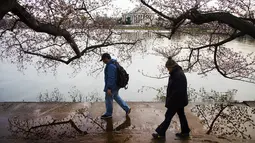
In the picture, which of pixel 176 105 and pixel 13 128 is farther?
pixel 13 128

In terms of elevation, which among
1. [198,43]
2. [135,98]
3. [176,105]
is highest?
[198,43]

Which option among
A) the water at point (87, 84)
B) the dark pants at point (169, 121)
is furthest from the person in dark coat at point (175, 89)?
the water at point (87, 84)

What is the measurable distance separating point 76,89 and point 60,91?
81cm

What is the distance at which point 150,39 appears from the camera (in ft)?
31.2

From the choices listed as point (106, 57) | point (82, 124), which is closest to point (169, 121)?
point (106, 57)

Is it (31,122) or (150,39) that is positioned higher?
(150,39)

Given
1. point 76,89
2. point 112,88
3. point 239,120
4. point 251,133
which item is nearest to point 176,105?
point 112,88

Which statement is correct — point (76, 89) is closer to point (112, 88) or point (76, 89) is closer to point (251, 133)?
point (112, 88)

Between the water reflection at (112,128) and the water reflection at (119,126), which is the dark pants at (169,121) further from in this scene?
the water reflection at (119,126)

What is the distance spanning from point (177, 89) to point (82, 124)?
2389 millimetres

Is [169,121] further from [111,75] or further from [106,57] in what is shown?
[106,57]

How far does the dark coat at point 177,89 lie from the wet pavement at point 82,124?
0.73 m

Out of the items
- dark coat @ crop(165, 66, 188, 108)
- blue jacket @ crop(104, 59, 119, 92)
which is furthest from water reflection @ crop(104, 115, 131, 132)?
dark coat @ crop(165, 66, 188, 108)

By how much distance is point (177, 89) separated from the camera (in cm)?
446
